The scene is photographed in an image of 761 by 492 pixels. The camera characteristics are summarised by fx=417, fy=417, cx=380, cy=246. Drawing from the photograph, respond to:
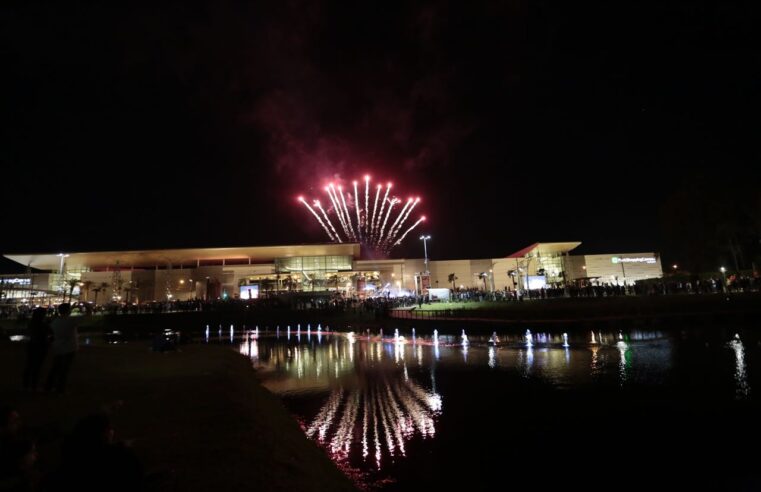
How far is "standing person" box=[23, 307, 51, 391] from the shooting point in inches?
333

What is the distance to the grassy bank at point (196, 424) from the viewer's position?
197 inches

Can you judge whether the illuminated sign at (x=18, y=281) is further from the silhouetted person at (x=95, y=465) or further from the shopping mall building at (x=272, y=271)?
the silhouetted person at (x=95, y=465)

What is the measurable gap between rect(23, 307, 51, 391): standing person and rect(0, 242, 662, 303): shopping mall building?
182ft

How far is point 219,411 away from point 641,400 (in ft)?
29.7

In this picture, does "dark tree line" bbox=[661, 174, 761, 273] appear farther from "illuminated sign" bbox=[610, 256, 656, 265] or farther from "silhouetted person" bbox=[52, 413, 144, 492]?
"silhouetted person" bbox=[52, 413, 144, 492]

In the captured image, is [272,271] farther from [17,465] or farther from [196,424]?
[17,465]

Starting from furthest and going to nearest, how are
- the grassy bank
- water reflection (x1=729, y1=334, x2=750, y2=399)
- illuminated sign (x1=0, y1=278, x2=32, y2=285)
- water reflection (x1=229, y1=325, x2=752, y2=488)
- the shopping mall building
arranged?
illuminated sign (x1=0, y1=278, x2=32, y2=285) < the shopping mall building < water reflection (x1=729, y1=334, x2=750, y2=399) < water reflection (x1=229, y1=325, x2=752, y2=488) < the grassy bank

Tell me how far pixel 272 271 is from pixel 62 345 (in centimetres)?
6109

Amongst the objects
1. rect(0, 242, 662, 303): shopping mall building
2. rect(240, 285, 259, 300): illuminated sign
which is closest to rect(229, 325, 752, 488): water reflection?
rect(240, 285, 259, 300): illuminated sign

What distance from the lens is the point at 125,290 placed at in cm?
6581

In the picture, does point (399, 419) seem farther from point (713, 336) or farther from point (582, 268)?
point (582, 268)

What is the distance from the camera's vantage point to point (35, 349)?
28.2ft

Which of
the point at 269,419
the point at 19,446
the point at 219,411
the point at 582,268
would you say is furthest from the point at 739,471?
the point at 582,268

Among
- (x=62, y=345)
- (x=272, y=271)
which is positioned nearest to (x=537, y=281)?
(x=272, y=271)
